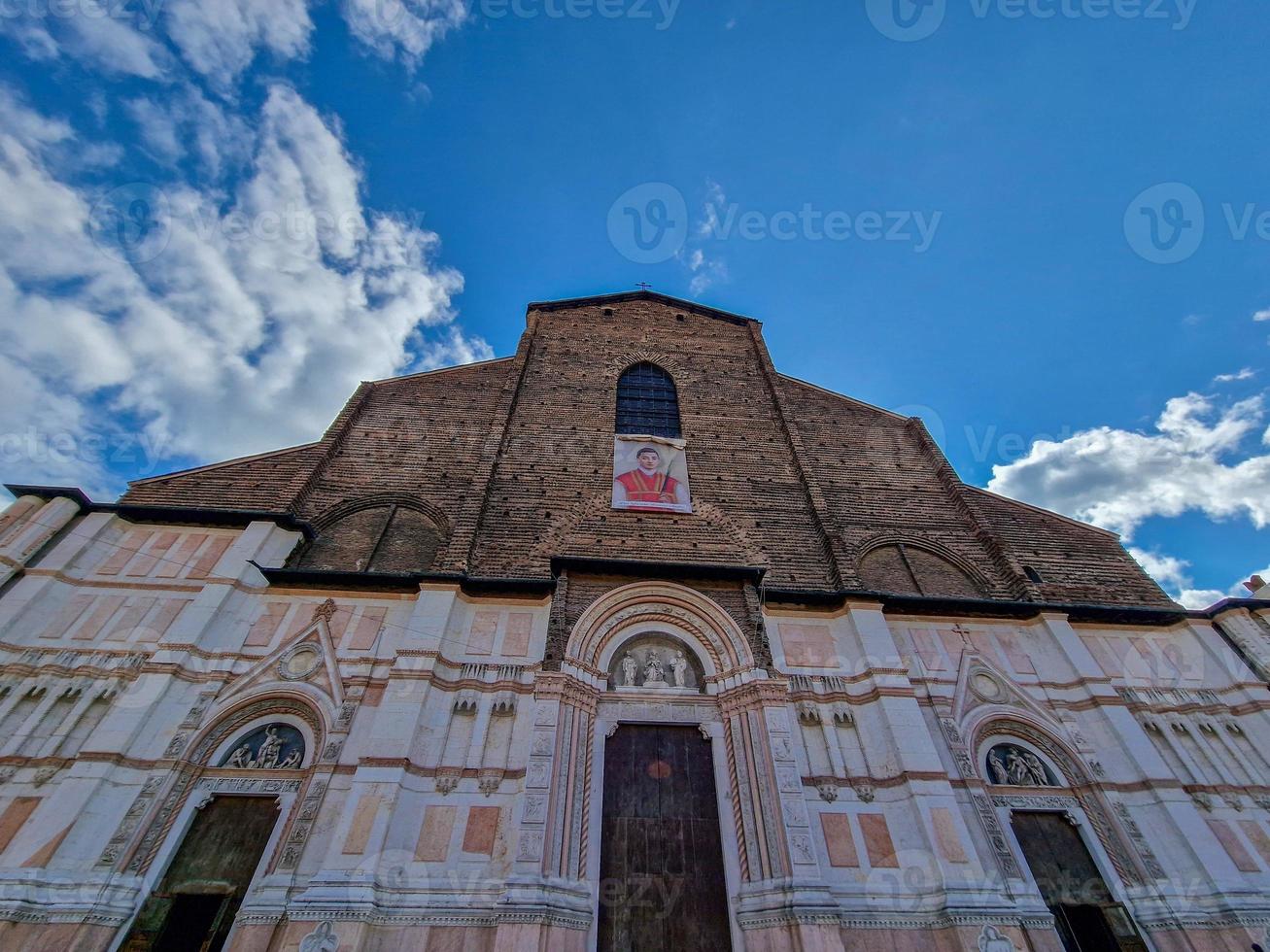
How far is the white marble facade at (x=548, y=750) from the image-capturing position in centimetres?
666

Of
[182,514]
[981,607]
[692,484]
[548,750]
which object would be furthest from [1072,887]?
[182,514]

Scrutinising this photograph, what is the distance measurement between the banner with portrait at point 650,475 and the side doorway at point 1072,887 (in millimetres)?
7145

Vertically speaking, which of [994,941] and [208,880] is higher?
[208,880]

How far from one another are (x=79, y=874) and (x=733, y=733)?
7.89m

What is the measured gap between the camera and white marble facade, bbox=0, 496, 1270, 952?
21.8 feet

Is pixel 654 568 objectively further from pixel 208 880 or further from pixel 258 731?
pixel 208 880

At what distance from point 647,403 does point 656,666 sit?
7.30 metres

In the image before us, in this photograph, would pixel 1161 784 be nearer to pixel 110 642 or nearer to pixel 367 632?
pixel 367 632

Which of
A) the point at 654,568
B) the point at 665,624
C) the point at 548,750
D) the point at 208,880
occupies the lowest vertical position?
the point at 208,880

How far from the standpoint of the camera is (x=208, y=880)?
6.97 metres

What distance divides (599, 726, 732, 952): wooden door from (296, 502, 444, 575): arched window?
15.7 ft

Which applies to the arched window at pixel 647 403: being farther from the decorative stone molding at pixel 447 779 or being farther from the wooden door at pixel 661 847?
the decorative stone molding at pixel 447 779

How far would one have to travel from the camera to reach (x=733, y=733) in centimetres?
824

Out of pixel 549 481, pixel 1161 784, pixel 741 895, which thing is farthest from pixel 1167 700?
pixel 549 481
